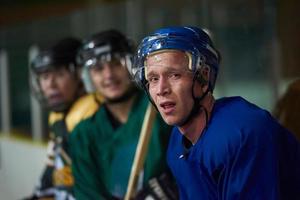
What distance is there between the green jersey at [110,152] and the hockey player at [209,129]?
0.60 m

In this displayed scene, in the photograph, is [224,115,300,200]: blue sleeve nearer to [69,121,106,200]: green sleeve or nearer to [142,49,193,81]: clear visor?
[142,49,193,81]: clear visor

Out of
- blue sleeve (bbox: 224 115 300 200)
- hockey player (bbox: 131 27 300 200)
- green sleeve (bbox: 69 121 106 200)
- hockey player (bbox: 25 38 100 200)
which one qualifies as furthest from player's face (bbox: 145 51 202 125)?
hockey player (bbox: 25 38 100 200)

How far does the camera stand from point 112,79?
2.35 m

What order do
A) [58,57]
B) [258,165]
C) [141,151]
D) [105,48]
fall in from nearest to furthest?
[258,165] → [141,151] → [105,48] → [58,57]

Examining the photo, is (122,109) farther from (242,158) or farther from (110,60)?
(242,158)

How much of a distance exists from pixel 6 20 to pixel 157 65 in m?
3.98

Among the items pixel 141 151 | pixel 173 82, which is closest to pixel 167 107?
pixel 173 82

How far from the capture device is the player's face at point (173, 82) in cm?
157

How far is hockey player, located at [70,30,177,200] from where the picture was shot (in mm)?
2312

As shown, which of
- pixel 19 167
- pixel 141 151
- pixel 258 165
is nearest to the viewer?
pixel 258 165

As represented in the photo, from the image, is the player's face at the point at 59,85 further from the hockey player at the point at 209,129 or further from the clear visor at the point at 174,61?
the clear visor at the point at 174,61

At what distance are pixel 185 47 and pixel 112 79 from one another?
2.71 ft

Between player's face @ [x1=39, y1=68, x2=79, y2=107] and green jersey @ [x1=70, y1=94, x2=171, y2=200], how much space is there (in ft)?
1.01

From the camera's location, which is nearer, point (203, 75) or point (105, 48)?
point (203, 75)
